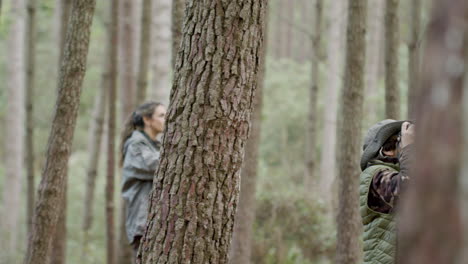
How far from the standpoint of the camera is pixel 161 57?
10.7 m

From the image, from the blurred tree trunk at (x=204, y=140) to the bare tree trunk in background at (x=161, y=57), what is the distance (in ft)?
20.6

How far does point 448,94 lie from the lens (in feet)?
5.21

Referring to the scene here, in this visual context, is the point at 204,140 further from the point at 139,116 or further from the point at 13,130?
the point at 13,130

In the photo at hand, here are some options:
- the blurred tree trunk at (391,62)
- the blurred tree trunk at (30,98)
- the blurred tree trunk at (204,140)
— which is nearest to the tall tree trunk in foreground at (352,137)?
the blurred tree trunk at (391,62)

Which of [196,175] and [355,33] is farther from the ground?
[355,33]

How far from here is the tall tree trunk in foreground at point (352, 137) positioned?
21.9 ft

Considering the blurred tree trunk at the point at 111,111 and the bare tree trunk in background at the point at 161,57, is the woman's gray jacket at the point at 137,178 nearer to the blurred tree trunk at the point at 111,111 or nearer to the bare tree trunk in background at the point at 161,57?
the blurred tree trunk at the point at 111,111

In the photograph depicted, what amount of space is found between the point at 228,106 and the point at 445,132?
218cm

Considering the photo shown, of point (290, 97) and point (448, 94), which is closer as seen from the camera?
point (448, 94)

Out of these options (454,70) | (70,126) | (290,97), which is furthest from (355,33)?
(290,97)

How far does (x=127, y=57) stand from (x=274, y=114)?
1122cm

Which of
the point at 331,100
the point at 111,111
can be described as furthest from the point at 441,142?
the point at 331,100

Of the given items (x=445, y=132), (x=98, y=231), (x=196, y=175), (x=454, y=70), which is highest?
(x=454, y=70)

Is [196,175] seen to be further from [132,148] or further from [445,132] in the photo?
[132,148]
